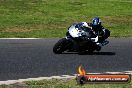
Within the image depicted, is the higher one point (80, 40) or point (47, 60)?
point (80, 40)

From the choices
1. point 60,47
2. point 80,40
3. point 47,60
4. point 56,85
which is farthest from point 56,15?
point 56,85

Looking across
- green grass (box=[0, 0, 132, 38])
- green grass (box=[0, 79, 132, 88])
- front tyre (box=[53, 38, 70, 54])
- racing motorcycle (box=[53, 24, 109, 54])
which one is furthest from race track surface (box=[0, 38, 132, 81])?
green grass (box=[0, 0, 132, 38])

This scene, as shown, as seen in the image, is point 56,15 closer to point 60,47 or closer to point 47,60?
point 60,47

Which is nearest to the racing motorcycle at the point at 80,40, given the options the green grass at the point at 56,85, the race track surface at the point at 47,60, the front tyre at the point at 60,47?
the front tyre at the point at 60,47

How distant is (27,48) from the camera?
19.5m

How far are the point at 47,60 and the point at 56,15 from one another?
15167 mm

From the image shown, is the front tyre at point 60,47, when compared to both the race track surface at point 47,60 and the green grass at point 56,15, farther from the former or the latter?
the green grass at point 56,15

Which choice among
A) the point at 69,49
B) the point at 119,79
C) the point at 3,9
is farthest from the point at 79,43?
the point at 3,9

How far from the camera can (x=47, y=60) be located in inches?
667

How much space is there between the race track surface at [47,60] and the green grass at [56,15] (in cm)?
306

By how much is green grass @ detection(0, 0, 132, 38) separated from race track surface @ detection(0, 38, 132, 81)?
121 inches

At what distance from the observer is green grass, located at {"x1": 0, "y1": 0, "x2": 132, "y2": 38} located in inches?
985

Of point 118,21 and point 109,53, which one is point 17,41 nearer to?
point 109,53

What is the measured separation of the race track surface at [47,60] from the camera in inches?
587
